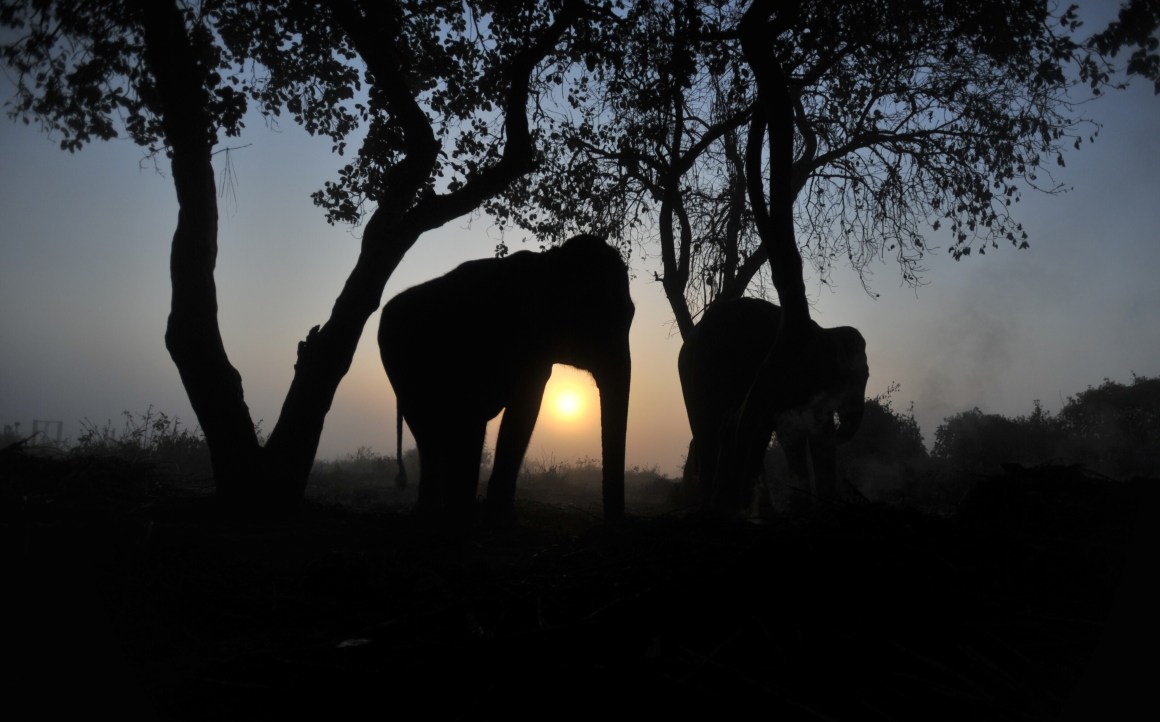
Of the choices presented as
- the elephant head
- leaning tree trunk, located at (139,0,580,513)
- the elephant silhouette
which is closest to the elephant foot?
leaning tree trunk, located at (139,0,580,513)

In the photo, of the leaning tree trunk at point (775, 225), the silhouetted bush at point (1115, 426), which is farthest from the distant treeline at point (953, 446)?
the leaning tree trunk at point (775, 225)

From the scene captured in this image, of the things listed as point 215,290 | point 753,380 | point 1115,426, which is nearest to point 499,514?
point 753,380

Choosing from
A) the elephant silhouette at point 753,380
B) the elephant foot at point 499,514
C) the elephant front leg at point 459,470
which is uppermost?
the elephant silhouette at point 753,380

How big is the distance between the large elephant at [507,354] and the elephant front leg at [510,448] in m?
0.01

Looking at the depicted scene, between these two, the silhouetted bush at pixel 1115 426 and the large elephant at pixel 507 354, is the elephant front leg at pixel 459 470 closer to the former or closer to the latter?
the large elephant at pixel 507 354

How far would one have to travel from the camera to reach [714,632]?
5.76ft

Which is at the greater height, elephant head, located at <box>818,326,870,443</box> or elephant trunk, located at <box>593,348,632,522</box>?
elephant head, located at <box>818,326,870,443</box>

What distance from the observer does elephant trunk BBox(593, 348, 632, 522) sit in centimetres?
585

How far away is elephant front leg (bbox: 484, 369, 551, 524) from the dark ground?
13.5 feet

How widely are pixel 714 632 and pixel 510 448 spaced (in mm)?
5589

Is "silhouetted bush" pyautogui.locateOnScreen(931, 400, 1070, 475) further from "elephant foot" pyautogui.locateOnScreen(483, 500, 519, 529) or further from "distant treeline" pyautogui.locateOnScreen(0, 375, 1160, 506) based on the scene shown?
"elephant foot" pyautogui.locateOnScreen(483, 500, 519, 529)

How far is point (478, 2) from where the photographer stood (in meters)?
9.12

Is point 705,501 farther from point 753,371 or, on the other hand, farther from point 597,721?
point 597,721

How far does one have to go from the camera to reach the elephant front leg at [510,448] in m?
7.02
